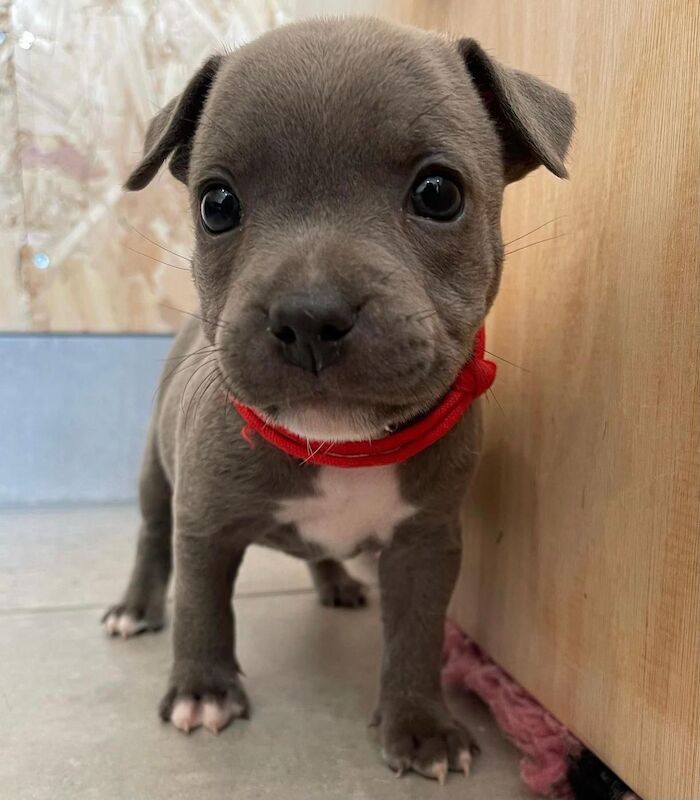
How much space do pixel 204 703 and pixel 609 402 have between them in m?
1.04

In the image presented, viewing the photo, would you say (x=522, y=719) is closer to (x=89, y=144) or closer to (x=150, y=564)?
(x=150, y=564)

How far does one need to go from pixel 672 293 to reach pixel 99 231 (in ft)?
8.70

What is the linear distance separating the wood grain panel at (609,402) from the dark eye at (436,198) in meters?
0.34

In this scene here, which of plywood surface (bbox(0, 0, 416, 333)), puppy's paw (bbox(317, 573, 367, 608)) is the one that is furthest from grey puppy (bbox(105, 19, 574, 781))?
plywood surface (bbox(0, 0, 416, 333))

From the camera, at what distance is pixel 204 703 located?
1.70 meters

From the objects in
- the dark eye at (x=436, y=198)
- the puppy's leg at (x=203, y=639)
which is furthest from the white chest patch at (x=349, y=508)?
the dark eye at (x=436, y=198)

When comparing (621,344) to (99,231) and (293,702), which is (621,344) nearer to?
(293,702)

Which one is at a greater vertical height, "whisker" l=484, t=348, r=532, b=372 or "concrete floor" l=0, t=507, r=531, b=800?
"whisker" l=484, t=348, r=532, b=372

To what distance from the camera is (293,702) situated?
182 centimetres

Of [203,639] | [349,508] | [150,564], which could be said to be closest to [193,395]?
[349,508]

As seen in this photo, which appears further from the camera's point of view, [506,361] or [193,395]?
[506,361]

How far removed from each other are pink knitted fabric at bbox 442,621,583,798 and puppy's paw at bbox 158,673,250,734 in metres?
0.54

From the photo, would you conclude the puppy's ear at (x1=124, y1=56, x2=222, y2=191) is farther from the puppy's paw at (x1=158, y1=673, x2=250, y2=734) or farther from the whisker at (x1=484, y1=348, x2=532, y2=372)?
the puppy's paw at (x1=158, y1=673, x2=250, y2=734)

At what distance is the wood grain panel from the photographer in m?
1.27
